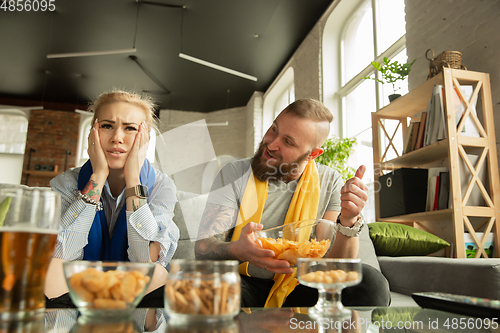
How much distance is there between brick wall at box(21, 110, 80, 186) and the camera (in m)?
8.49

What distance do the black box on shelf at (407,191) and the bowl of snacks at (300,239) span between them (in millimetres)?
1859

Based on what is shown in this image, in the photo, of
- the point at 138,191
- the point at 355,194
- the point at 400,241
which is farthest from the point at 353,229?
the point at 400,241

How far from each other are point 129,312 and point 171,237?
31.0 inches

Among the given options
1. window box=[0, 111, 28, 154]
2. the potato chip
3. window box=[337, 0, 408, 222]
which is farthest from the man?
window box=[0, 111, 28, 154]

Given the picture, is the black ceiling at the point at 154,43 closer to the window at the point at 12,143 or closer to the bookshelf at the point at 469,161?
the window at the point at 12,143

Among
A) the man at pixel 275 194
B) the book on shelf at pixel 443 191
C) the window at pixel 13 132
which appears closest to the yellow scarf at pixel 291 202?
the man at pixel 275 194

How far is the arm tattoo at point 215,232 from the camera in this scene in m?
1.28

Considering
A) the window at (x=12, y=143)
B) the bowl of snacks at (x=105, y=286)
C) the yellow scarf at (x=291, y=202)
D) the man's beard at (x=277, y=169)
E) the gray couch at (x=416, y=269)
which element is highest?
the window at (x=12, y=143)

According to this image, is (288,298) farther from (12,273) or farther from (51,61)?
(51,61)

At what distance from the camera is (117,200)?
1353mm

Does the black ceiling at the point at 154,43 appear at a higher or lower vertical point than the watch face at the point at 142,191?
higher

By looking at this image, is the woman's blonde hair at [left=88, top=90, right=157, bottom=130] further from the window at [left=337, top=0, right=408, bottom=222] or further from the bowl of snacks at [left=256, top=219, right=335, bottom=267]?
the window at [left=337, top=0, right=408, bottom=222]

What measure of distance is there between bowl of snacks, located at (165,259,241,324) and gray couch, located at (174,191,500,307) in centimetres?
109

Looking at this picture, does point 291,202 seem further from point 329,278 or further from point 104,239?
point 329,278
